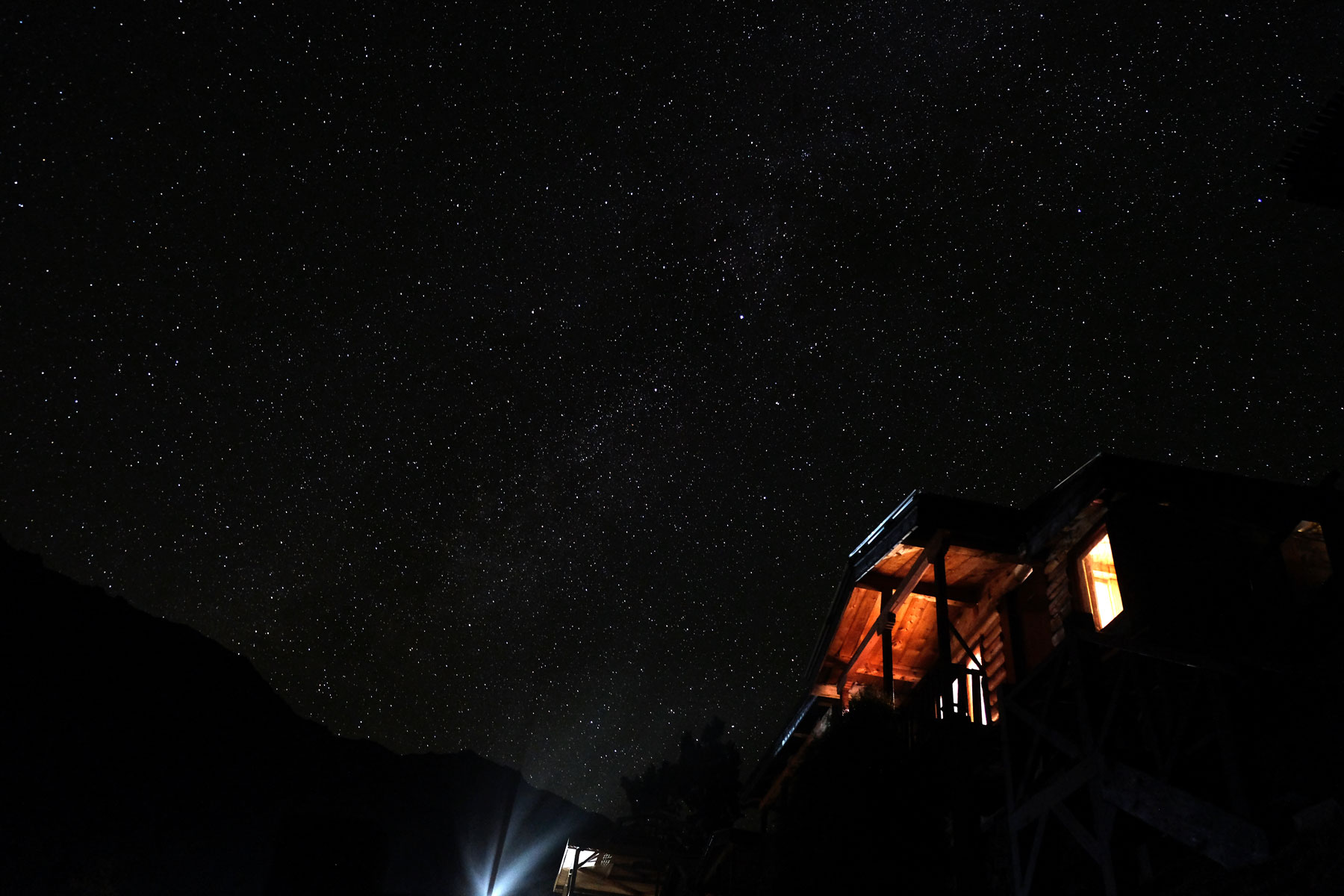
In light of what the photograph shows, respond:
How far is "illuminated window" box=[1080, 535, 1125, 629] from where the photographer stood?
13523mm

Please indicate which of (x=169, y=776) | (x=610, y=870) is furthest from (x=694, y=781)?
(x=169, y=776)

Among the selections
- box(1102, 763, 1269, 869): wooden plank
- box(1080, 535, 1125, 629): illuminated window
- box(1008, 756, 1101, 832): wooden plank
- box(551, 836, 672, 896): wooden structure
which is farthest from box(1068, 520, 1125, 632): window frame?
box(551, 836, 672, 896): wooden structure

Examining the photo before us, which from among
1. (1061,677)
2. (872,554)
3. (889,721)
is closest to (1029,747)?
(1061,677)

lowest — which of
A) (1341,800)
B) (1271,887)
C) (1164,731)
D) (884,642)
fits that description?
(1271,887)

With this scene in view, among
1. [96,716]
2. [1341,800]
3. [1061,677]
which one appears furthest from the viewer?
[96,716]

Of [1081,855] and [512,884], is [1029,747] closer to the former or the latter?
[1081,855]

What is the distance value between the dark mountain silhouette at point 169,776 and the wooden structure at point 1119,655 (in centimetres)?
2710

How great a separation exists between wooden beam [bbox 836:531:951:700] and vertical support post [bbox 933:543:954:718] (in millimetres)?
85

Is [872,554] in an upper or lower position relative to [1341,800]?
upper

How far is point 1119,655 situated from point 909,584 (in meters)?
6.38

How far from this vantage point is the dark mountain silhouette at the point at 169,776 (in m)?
63.4

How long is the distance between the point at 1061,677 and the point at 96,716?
308ft

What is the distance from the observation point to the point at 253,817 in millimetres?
91250

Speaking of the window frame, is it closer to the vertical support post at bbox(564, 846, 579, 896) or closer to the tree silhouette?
the vertical support post at bbox(564, 846, 579, 896)
